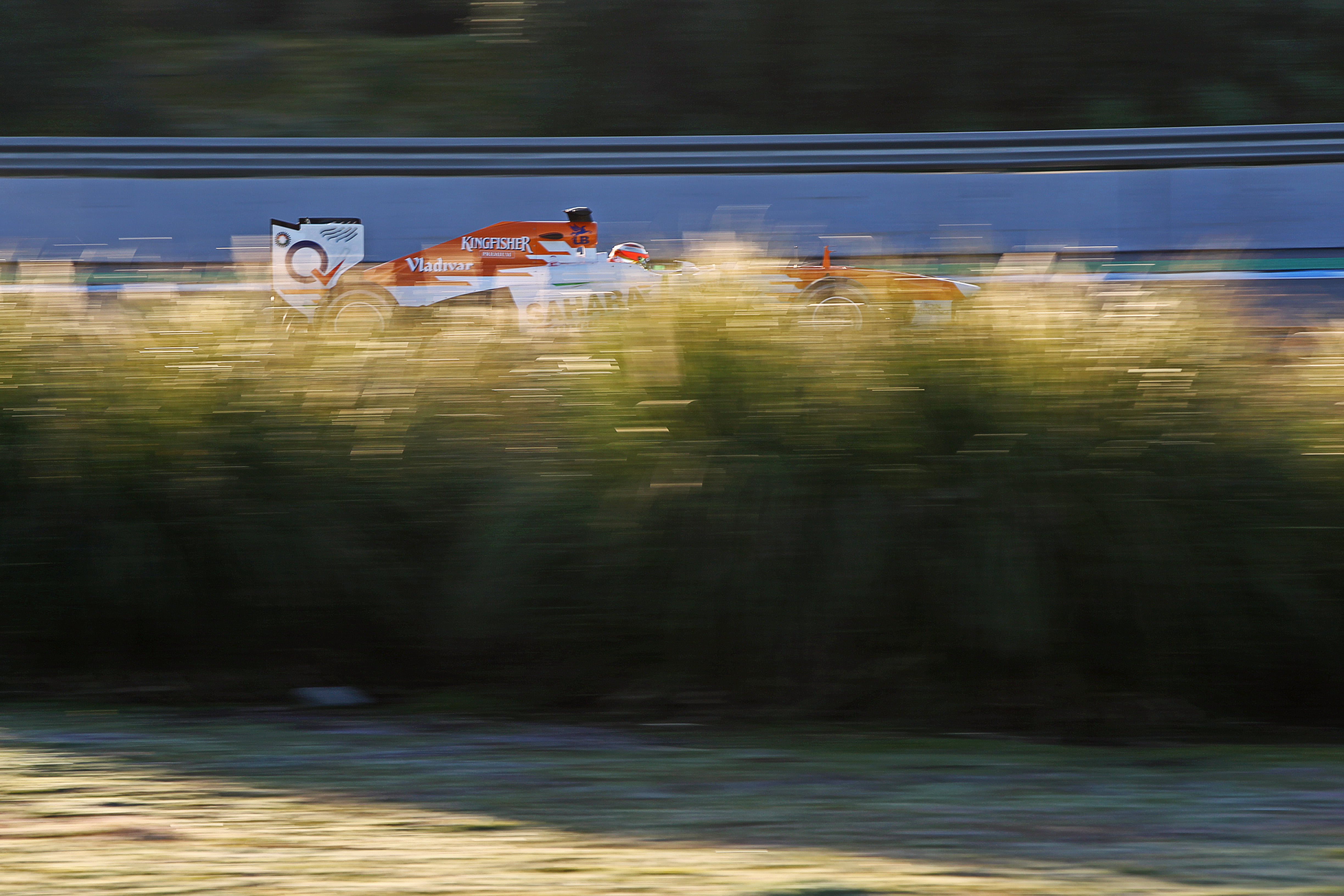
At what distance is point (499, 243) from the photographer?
1337 cm

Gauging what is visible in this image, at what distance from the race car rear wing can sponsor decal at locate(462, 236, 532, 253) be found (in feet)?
6.83

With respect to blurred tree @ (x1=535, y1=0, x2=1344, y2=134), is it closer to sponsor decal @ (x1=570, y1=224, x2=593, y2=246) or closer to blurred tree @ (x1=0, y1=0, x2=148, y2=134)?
blurred tree @ (x1=0, y1=0, x2=148, y2=134)

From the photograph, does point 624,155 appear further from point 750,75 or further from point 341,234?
point 341,234

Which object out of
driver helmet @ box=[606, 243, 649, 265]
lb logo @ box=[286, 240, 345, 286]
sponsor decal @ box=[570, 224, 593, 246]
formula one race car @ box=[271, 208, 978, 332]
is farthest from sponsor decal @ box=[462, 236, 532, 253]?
lb logo @ box=[286, 240, 345, 286]

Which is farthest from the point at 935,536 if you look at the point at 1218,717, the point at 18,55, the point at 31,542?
the point at 18,55

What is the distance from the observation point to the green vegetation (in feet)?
64.4

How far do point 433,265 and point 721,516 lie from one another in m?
10.1

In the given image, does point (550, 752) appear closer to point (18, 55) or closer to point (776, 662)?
point (776, 662)

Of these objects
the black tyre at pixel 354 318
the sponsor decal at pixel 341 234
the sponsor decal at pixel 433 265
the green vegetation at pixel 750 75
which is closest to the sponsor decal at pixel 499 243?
the sponsor decal at pixel 433 265

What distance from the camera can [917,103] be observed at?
19875 millimetres

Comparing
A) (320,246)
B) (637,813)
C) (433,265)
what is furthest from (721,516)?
(320,246)

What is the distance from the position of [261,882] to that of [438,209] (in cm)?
1707

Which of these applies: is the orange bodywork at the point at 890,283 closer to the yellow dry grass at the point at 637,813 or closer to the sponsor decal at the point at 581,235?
the yellow dry grass at the point at 637,813

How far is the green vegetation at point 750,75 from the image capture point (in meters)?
19.6
